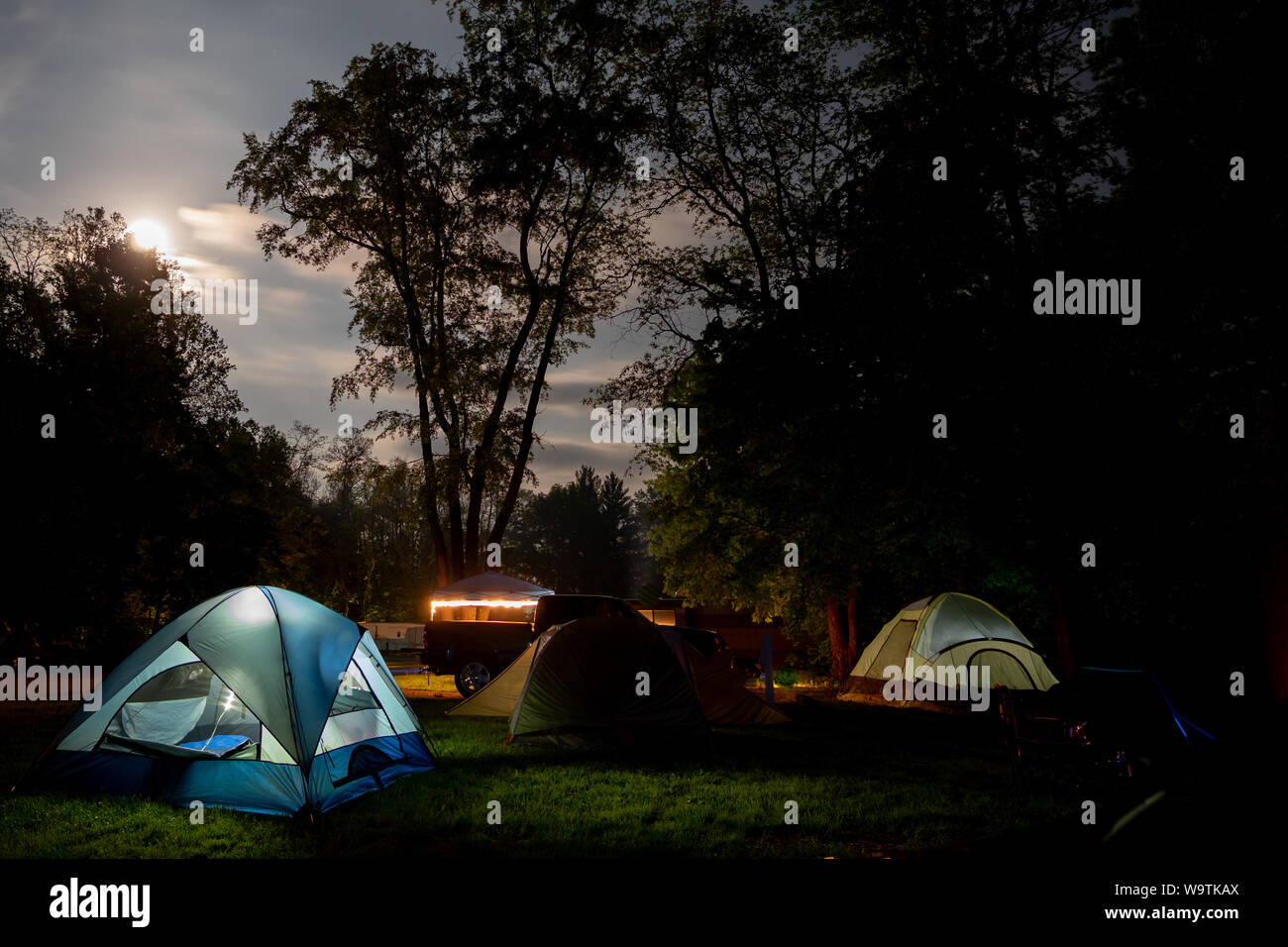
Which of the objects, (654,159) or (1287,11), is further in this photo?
(654,159)

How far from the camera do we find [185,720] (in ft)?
27.0

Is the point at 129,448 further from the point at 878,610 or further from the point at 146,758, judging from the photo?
the point at 878,610

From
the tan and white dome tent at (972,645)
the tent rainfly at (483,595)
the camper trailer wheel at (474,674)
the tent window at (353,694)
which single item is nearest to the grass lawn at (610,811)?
the tent window at (353,694)

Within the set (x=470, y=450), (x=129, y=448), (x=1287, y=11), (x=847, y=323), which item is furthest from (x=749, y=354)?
(x=129, y=448)

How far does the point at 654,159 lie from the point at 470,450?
9261 millimetres

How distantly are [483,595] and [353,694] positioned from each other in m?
12.5

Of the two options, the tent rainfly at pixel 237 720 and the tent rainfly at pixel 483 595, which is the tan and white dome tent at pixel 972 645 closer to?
the tent rainfly at pixel 237 720

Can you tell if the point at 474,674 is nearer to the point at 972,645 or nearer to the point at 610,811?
the point at 972,645

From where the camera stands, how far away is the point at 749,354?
15742 millimetres

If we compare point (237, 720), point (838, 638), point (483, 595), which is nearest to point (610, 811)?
point (237, 720)

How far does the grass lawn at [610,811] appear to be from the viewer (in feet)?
20.1

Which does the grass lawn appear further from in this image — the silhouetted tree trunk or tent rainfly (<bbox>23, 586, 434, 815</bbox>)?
the silhouetted tree trunk

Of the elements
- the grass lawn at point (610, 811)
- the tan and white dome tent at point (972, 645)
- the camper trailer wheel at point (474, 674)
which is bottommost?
the camper trailer wheel at point (474, 674)

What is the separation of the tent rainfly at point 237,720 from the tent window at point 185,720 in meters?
0.01
